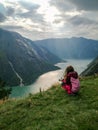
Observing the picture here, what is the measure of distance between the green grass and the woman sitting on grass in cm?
43

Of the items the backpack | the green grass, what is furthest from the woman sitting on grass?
the green grass

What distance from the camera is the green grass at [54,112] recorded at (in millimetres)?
12375

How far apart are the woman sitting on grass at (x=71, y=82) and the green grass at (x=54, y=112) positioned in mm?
426

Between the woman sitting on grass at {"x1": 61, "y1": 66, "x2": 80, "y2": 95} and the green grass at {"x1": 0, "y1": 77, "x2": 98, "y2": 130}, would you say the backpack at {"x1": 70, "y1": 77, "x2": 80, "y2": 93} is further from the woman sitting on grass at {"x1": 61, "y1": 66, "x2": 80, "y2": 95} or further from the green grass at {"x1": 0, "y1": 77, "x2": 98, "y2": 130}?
the green grass at {"x1": 0, "y1": 77, "x2": 98, "y2": 130}

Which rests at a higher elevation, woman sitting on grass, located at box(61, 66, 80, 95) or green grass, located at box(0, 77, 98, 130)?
woman sitting on grass, located at box(61, 66, 80, 95)

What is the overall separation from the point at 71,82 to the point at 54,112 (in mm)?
4220

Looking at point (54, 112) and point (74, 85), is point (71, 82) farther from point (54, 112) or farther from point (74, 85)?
point (54, 112)

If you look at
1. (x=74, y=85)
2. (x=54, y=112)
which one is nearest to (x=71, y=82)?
(x=74, y=85)

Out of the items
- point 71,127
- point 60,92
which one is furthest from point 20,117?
point 60,92

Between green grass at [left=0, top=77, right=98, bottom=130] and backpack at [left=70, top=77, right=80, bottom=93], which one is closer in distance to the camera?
green grass at [left=0, top=77, right=98, bottom=130]

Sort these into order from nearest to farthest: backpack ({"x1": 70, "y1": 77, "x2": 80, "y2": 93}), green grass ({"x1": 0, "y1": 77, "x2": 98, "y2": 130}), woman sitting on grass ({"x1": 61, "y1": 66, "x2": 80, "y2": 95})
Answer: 1. green grass ({"x1": 0, "y1": 77, "x2": 98, "y2": 130})
2. backpack ({"x1": 70, "y1": 77, "x2": 80, "y2": 93})
3. woman sitting on grass ({"x1": 61, "y1": 66, "x2": 80, "y2": 95})

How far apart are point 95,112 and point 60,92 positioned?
5.50 meters

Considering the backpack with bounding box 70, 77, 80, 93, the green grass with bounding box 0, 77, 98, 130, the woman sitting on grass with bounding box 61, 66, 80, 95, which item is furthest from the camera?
the woman sitting on grass with bounding box 61, 66, 80, 95

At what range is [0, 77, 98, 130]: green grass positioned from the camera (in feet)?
40.6
